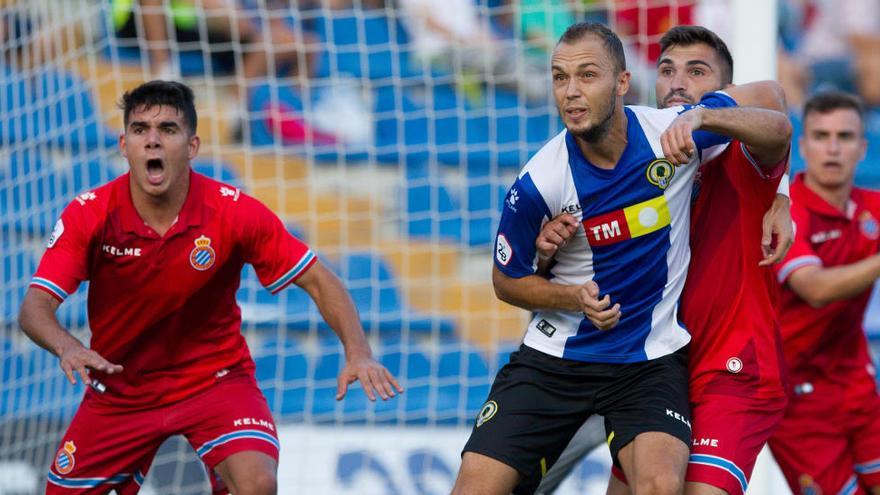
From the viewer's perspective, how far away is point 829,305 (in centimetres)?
616

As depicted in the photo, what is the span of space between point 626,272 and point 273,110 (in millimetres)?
5020

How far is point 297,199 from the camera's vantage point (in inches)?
364

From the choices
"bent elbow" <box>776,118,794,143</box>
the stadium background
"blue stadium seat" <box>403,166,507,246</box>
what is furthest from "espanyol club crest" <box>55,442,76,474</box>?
"blue stadium seat" <box>403,166,507,246</box>

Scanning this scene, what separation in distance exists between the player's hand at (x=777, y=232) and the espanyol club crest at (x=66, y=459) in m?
2.88

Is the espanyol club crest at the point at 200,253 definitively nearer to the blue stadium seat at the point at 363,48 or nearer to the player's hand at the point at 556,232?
the player's hand at the point at 556,232

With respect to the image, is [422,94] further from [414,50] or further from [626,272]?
[626,272]

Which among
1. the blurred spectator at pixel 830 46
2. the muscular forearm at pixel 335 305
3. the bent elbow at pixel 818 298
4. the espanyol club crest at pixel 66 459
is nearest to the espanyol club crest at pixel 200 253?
the muscular forearm at pixel 335 305

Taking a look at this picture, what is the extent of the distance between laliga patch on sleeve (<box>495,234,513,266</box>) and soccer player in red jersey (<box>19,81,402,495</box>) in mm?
832

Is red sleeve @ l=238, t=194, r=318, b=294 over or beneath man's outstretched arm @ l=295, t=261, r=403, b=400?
over

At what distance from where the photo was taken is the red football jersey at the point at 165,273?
5305mm

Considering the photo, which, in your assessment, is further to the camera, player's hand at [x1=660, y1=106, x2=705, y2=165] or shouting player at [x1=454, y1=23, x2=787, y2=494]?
shouting player at [x1=454, y1=23, x2=787, y2=494]

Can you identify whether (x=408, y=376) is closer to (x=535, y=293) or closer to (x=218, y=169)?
(x=218, y=169)

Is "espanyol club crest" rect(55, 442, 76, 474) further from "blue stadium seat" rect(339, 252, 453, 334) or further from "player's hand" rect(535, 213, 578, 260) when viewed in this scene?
"blue stadium seat" rect(339, 252, 453, 334)

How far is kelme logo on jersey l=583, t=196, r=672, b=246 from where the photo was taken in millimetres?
4484
